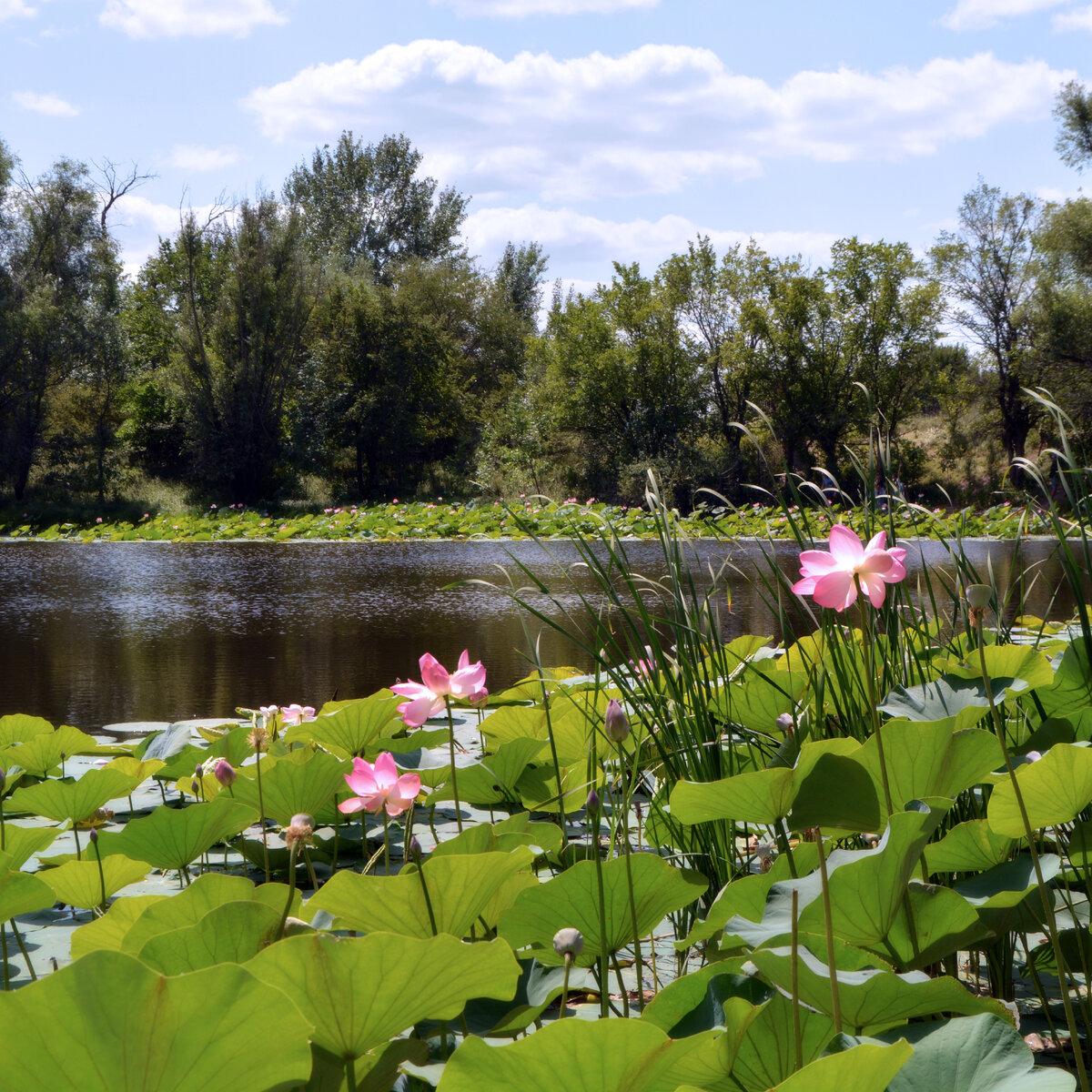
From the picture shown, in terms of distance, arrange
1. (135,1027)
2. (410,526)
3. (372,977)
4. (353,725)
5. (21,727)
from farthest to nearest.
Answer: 1. (410,526)
2. (21,727)
3. (353,725)
4. (372,977)
5. (135,1027)

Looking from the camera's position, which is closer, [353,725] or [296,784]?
[296,784]

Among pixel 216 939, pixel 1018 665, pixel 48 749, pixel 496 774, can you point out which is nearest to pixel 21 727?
pixel 48 749

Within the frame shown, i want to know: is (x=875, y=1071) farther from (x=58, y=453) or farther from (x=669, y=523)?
(x=58, y=453)

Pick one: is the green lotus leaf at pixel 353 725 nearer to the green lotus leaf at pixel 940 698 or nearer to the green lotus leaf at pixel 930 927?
the green lotus leaf at pixel 940 698

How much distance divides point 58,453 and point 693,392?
40.0 feet

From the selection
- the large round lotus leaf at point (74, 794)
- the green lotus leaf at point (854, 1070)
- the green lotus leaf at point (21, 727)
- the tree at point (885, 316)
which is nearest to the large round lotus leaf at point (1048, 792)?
the green lotus leaf at point (854, 1070)

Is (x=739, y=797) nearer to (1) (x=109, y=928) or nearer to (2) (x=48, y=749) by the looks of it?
(1) (x=109, y=928)

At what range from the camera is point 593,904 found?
798mm

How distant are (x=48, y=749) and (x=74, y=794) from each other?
41cm

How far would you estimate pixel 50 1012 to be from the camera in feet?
1.36

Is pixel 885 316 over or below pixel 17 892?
over

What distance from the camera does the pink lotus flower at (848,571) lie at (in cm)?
73

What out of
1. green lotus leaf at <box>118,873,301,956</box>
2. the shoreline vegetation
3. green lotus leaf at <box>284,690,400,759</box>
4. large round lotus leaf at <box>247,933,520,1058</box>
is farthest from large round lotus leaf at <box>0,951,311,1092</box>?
the shoreline vegetation

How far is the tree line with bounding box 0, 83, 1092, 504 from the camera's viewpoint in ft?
54.9
